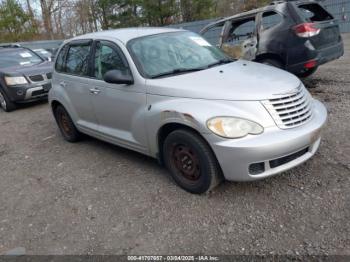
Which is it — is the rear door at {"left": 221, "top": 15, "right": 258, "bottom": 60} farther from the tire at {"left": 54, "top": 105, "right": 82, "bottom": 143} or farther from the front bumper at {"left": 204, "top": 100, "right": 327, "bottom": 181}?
the front bumper at {"left": 204, "top": 100, "right": 327, "bottom": 181}

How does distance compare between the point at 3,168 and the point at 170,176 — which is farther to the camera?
the point at 3,168

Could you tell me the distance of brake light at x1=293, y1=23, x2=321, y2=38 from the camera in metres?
5.91

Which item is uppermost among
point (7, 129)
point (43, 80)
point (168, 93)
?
point (168, 93)

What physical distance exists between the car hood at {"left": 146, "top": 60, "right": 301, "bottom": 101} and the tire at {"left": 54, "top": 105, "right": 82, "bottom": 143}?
7.73 ft

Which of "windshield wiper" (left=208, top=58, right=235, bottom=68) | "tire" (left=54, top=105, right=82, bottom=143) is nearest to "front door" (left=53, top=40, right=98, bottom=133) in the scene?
"tire" (left=54, top=105, right=82, bottom=143)

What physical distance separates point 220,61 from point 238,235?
222 cm

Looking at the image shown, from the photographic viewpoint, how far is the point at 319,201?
3113 mm

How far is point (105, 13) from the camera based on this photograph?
3025cm

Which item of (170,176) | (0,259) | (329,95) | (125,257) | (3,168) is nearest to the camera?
(125,257)

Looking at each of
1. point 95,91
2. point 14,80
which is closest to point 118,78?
point 95,91

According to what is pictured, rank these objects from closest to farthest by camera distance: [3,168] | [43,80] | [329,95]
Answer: [3,168] < [329,95] < [43,80]

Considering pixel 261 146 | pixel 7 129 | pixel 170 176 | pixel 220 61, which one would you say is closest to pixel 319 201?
pixel 261 146

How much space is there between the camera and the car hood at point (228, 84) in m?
3.13

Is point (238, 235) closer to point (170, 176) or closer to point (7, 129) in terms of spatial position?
point (170, 176)
